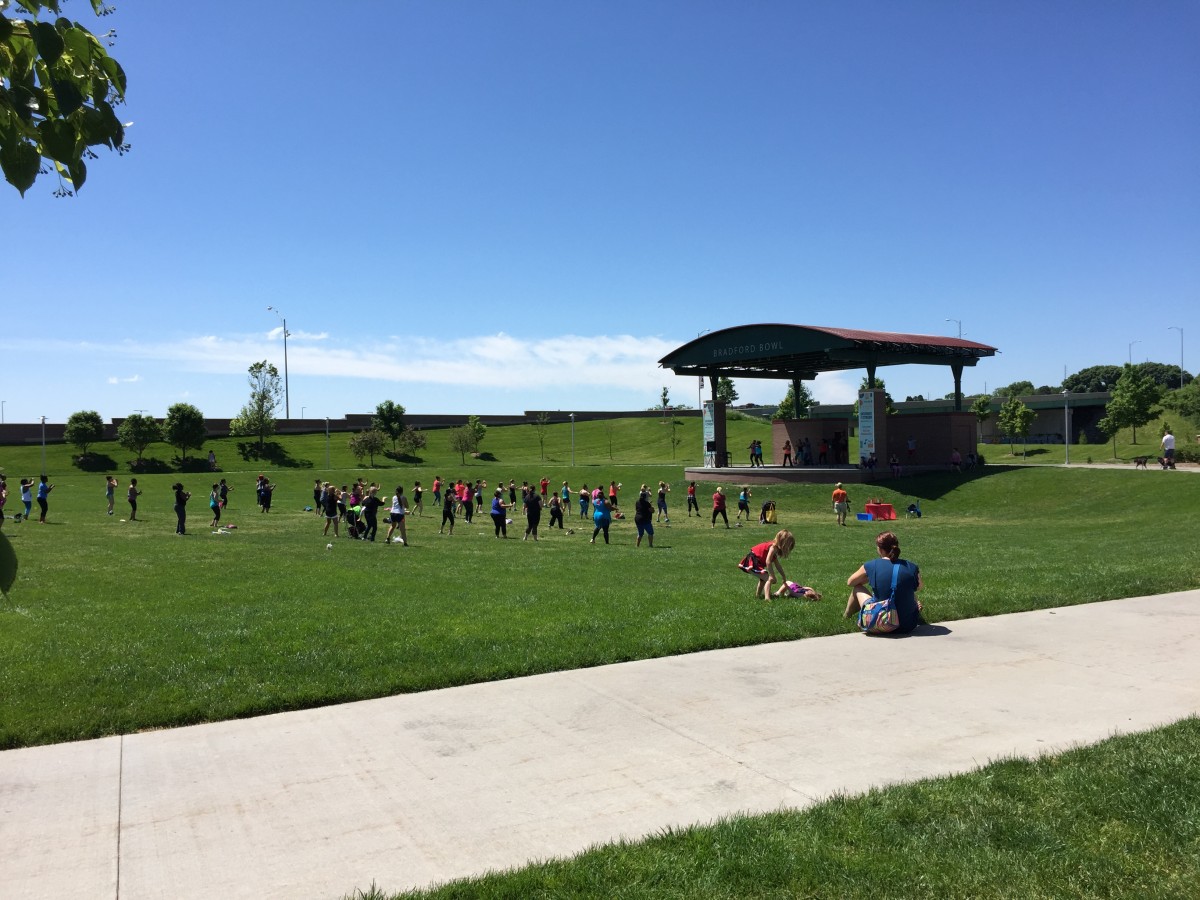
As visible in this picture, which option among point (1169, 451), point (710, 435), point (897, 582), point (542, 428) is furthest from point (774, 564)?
point (542, 428)

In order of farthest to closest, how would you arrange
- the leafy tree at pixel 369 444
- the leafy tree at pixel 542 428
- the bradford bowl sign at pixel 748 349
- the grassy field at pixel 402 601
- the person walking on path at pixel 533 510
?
the leafy tree at pixel 542 428 → the leafy tree at pixel 369 444 → the bradford bowl sign at pixel 748 349 → the person walking on path at pixel 533 510 → the grassy field at pixel 402 601

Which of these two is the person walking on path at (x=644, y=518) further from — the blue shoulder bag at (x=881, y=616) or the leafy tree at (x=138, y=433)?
the leafy tree at (x=138, y=433)

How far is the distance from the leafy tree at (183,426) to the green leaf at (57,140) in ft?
251

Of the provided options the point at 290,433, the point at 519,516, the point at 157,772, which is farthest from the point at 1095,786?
the point at 290,433

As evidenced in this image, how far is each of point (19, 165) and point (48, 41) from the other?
326mm

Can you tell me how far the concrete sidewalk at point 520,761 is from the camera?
4012mm

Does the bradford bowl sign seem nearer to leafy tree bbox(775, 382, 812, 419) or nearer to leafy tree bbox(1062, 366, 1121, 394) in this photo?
leafy tree bbox(775, 382, 812, 419)

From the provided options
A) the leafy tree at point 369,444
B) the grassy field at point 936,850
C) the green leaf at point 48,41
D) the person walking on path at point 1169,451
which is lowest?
the grassy field at point 936,850

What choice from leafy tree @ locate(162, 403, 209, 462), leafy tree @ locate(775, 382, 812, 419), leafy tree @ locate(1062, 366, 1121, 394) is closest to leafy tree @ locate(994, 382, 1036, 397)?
leafy tree @ locate(1062, 366, 1121, 394)

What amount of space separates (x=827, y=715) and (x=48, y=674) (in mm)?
6248

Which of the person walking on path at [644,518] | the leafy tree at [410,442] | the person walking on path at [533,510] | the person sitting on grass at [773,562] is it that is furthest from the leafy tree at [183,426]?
the person sitting on grass at [773,562]

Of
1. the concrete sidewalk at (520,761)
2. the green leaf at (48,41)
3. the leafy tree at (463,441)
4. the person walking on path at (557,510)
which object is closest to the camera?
the green leaf at (48,41)

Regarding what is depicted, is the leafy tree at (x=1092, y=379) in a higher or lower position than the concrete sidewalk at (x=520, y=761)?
higher

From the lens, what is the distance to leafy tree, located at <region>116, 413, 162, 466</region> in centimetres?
7044
